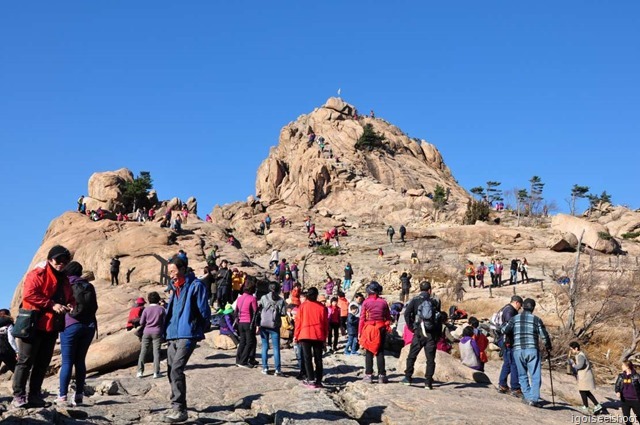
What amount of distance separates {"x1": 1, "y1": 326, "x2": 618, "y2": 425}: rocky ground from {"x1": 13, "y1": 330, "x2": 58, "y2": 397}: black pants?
40cm

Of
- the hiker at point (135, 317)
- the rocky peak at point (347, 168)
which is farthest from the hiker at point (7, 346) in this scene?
the rocky peak at point (347, 168)

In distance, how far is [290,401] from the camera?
8.05 meters

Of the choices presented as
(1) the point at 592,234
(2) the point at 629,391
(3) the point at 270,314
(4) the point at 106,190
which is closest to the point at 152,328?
(3) the point at 270,314

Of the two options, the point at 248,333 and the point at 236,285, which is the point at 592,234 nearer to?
the point at 236,285

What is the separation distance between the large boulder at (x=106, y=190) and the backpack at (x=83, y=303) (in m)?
40.6

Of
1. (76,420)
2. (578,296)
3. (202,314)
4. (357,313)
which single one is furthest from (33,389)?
(578,296)

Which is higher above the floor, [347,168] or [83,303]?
[347,168]

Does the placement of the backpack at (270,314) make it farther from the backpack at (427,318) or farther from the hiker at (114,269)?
the hiker at (114,269)

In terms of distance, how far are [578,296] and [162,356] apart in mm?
14401

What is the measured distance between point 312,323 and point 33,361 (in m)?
4.09

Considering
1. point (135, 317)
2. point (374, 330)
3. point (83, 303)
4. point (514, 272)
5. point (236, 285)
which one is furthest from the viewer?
point (514, 272)

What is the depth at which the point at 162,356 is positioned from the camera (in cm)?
1165

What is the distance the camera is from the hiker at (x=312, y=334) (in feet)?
29.3

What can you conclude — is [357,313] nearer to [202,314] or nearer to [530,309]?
[530,309]
